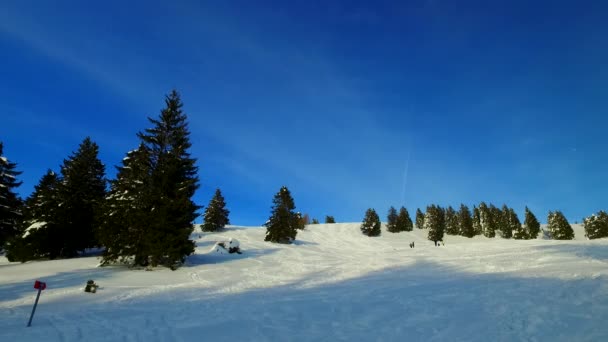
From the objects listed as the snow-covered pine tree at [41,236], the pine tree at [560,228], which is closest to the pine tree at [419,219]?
the pine tree at [560,228]

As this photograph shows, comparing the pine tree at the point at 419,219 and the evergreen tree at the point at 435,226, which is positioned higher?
the pine tree at the point at 419,219

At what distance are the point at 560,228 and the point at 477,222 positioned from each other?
20359mm

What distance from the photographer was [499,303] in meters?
11.1

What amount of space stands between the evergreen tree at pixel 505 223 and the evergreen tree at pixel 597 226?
17.8 metres

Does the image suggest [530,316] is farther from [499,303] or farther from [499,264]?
[499,264]

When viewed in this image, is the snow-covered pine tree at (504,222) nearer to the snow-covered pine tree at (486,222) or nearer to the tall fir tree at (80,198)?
the snow-covered pine tree at (486,222)

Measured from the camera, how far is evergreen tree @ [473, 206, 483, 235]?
95625 millimetres

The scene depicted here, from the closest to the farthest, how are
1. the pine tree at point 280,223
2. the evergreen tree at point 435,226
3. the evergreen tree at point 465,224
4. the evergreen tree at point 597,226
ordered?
the pine tree at point 280,223, the evergreen tree at point 435,226, the evergreen tree at point 597,226, the evergreen tree at point 465,224

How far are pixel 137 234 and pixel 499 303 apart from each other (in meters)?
23.3

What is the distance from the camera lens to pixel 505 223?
88.8 m

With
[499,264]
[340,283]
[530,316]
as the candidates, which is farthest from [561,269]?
[340,283]

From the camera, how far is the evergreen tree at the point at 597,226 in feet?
266

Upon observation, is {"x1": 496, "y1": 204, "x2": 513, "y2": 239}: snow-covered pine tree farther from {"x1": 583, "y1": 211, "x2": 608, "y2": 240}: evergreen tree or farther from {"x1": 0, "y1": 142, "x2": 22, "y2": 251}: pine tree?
{"x1": 0, "y1": 142, "x2": 22, "y2": 251}: pine tree

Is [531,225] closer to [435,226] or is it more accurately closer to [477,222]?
[477,222]
